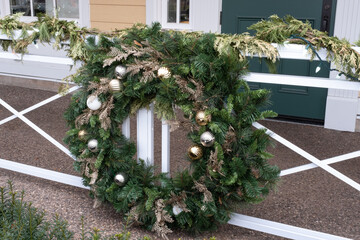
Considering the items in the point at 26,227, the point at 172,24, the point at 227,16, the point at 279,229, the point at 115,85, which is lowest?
the point at 279,229

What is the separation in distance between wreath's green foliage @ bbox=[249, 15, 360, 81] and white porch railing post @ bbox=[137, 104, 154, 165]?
80cm

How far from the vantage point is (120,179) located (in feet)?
8.65

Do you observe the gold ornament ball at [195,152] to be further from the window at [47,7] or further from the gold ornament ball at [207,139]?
the window at [47,7]

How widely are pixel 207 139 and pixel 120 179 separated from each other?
0.62 metres

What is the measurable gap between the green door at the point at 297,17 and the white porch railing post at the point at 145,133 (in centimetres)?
263

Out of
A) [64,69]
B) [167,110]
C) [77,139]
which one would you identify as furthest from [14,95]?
[167,110]

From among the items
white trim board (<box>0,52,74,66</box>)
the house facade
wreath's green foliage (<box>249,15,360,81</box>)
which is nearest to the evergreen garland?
wreath's green foliage (<box>249,15,360,81</box>)

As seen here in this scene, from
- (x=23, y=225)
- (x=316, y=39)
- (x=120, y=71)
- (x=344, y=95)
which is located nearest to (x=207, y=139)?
(x=120, y=71)

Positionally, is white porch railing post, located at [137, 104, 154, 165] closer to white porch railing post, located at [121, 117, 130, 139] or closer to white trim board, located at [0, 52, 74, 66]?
white porch railing post, located at [121, 117, 130, 139]

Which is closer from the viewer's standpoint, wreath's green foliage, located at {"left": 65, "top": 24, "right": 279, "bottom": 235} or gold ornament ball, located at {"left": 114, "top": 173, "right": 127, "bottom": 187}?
wreath's green foliage, located at {"left": 65, "top": 24, "right": 279, "bottom": 235}

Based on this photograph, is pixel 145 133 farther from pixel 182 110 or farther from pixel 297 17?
pixel 297 17

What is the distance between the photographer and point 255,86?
527 centimetres

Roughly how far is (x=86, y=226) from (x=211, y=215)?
30.2 inches

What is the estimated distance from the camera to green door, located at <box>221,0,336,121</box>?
187 inches
